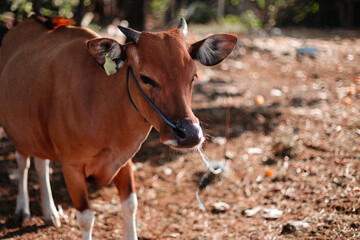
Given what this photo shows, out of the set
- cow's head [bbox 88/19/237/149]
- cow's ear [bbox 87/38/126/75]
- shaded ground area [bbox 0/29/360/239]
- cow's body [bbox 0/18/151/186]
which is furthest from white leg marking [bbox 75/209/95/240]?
cow's ear [bbox 87/38/126/75]

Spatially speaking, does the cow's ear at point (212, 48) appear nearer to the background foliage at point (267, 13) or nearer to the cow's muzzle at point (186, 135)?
the cow's muzzle at point (186, 135)

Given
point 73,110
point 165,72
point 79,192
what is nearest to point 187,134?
point 165,72

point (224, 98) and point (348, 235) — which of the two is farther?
point (224, 98)

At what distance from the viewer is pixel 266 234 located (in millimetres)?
3588

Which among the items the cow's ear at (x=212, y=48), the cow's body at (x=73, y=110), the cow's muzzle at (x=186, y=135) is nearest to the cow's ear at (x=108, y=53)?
the cow's body at (x=73, y=110)

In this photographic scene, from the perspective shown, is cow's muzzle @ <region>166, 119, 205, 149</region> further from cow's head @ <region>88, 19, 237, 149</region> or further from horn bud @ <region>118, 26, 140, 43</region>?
horn bud @ <region>118, 26, 140, 43</region>

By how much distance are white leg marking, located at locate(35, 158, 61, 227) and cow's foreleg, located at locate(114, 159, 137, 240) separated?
96 cm

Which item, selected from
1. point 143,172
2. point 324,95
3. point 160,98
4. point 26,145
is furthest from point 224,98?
point 160,98

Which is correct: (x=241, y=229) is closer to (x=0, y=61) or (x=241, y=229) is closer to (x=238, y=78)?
(x=0, y=61)

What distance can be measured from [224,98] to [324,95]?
6.01ft

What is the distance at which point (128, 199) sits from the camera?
349cm

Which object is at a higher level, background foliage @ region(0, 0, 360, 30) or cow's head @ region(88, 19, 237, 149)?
cow's head @ region(88, 19, 237, 149)

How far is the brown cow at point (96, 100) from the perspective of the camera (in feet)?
8.61

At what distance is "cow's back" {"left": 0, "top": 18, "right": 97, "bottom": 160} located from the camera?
340 centimetres
